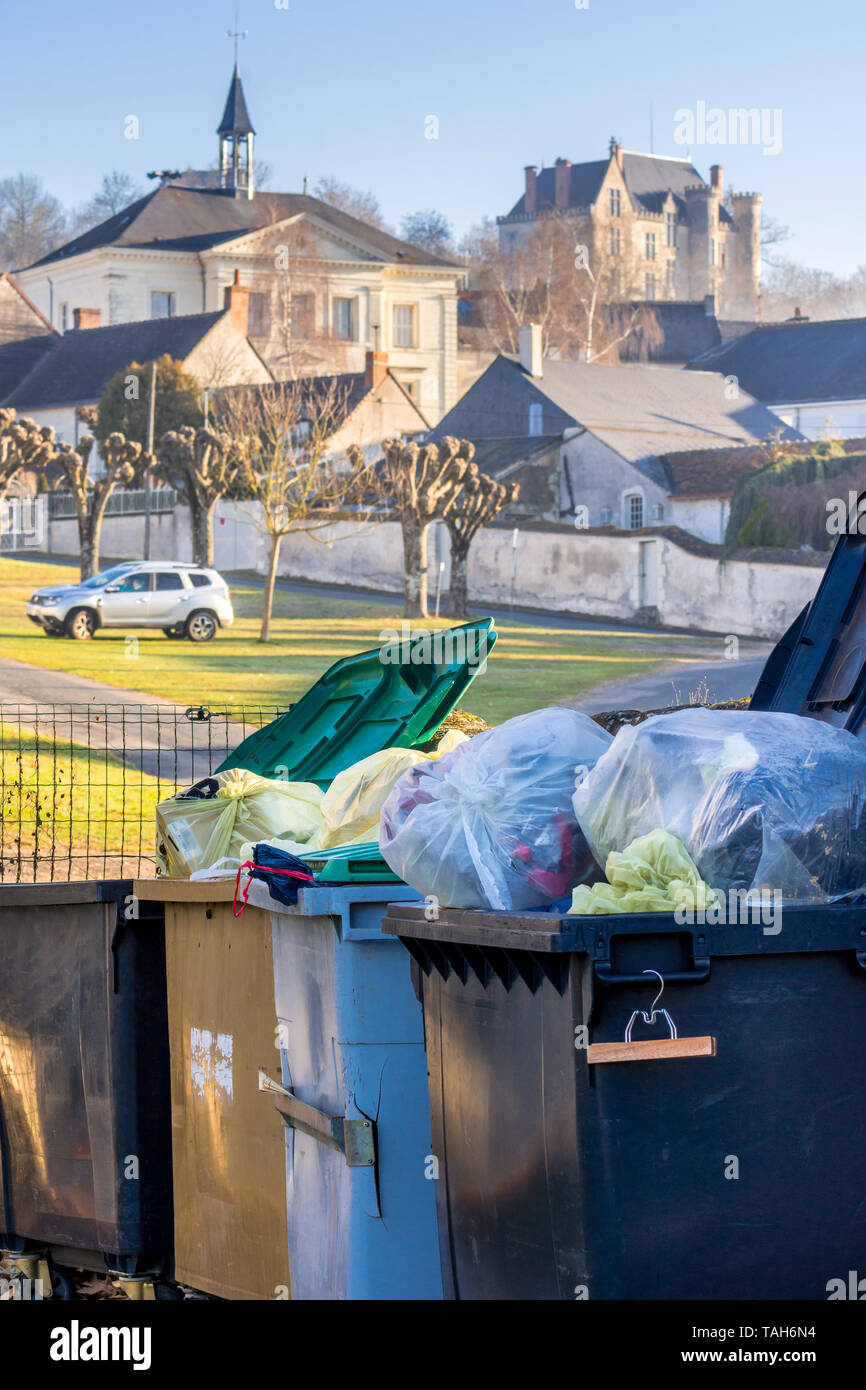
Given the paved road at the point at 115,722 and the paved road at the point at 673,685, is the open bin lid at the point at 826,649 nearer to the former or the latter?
the paved road at the point at 115,722

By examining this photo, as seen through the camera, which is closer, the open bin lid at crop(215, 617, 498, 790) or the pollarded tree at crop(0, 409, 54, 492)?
the open bin lid at crop(215, 617, 498, 790)

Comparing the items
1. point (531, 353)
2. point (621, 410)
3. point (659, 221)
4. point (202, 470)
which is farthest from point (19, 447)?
point (659, 221)

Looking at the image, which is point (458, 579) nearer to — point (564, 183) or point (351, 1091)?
point (351, 1091)

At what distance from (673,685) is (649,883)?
17659 millimetres

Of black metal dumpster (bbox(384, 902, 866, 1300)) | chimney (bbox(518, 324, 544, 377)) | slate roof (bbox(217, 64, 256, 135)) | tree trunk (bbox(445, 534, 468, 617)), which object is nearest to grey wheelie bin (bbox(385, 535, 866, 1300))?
black metal dumpster (bbox(384, 902, 866, 1300))

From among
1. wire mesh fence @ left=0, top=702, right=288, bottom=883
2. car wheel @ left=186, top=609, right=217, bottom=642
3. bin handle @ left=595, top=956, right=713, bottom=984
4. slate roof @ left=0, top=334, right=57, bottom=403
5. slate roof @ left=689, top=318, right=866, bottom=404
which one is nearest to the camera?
bin handle @ left=595, top=956, right=713, bottom=984

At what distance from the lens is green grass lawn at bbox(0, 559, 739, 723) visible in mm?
24266

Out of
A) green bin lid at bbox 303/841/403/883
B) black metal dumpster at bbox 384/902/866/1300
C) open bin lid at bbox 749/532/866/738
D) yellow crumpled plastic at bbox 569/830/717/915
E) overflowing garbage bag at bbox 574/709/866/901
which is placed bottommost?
black metal dumpster at bbox 384/902/866/1300

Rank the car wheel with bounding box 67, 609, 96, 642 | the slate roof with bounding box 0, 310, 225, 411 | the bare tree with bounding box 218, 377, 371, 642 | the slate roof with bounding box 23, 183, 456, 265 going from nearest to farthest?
the car wheel with bounding box 67, 609, 96, 642 < the bare tree with bounding box 218, 377, 371, 642 < the slate roof with bounding box 0, 310, 225, 411 < the slate roof with bounding box 23, 183, 456, 265

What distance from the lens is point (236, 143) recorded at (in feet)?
279

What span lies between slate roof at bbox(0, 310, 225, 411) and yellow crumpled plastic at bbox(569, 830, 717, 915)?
2208 inches

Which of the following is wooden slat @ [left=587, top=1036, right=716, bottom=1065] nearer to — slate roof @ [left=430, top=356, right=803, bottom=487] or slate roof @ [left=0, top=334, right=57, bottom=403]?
slate roof @ [left=430, top=356, right=803, bottom=487]

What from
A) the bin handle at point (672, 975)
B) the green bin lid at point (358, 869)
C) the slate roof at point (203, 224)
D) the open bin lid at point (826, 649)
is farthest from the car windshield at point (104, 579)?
the slate roof at point (203, 224)

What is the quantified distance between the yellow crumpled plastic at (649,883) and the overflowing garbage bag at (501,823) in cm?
23
